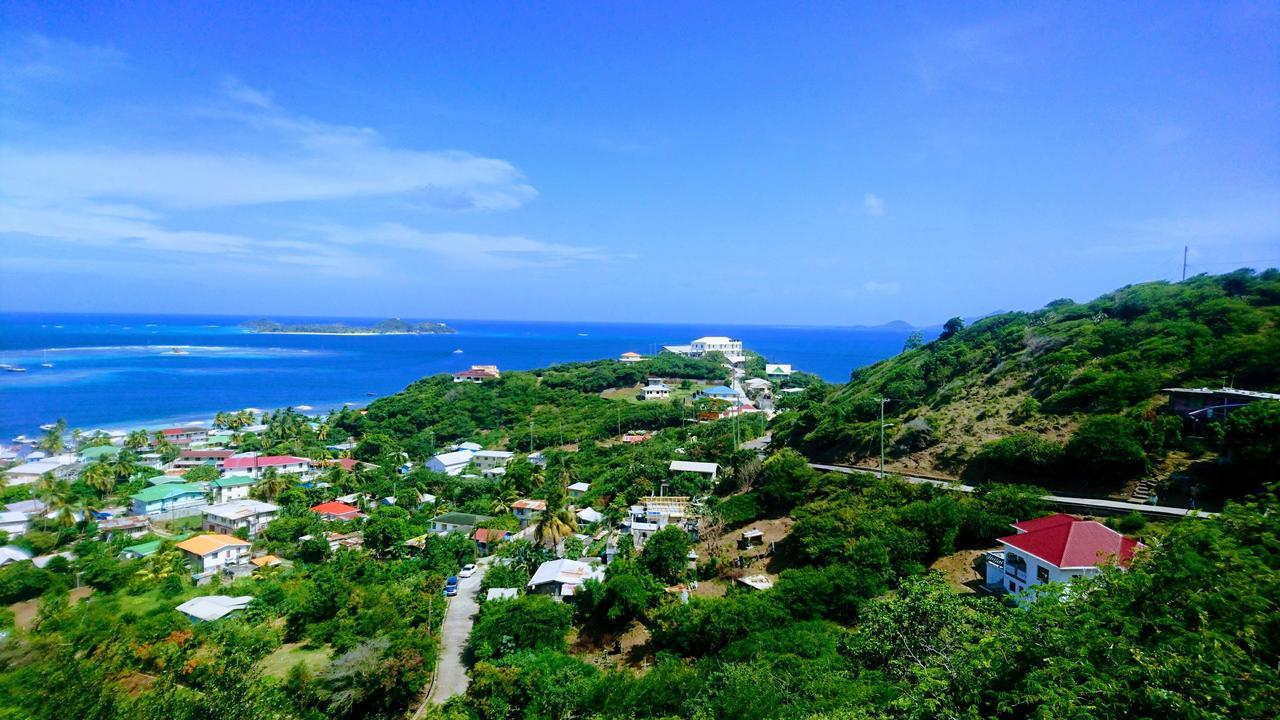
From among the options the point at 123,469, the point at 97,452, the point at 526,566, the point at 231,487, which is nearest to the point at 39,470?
the point at 97,452

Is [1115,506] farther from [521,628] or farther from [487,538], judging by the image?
[487,538]

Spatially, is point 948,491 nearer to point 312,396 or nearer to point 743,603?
point 743,603

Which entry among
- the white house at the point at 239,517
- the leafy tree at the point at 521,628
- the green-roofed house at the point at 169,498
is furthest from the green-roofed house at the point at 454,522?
the green-roofed house at the point at 169,498

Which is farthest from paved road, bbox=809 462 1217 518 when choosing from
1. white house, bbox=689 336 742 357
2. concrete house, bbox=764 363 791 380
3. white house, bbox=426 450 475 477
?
white house, bbox=689 336 742 357

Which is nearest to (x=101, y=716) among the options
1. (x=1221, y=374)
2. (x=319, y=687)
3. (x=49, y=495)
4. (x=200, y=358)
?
(x=319, y=687)

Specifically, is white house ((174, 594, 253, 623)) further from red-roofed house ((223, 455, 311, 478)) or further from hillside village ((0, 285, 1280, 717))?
red-roofed house ((223, 455, 311, 478))

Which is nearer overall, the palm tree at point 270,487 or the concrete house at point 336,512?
the concrete house at point 336,512

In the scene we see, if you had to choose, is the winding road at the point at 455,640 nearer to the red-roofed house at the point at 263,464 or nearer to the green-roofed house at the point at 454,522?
the green-roofed house at the point at 454,522
